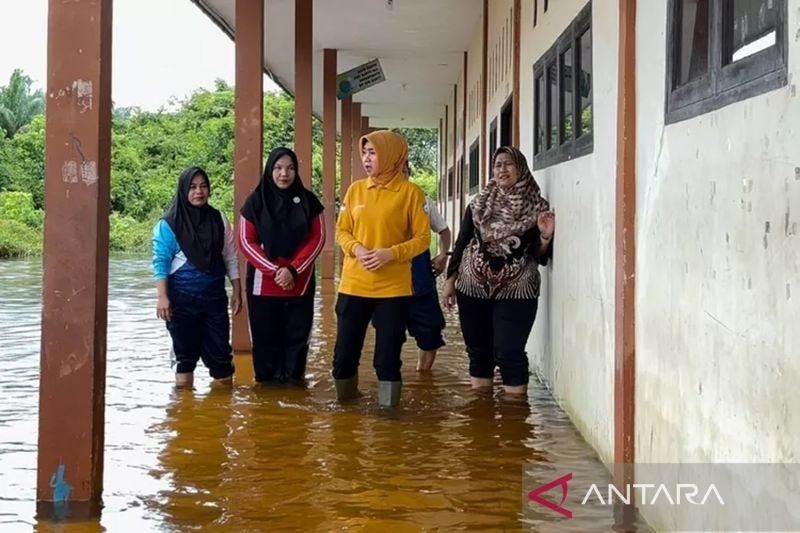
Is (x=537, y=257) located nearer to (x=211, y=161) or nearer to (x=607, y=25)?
(x=607, y=25)

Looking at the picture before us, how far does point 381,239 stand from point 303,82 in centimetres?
829

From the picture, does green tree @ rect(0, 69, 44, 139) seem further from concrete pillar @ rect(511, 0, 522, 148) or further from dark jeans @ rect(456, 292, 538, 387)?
dark jeans @ rect(456, 292, 538, 387)

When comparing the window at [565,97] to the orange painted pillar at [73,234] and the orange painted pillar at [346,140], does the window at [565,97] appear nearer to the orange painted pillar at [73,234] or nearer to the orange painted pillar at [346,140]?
the orange painted pillar at [73,234]

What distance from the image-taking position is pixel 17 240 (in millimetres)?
27797

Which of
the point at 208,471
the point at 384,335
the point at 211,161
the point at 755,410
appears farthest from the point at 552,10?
the point at 211,161

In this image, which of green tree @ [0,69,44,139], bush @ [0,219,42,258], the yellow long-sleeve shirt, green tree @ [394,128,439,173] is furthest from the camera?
green tree @ [394,128,439,173]

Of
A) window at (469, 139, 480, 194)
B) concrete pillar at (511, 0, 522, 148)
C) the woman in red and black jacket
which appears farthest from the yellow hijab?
window at (469, 139, 480, 194)

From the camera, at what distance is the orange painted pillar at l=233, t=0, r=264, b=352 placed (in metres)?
8.20

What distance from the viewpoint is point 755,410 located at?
2760mm

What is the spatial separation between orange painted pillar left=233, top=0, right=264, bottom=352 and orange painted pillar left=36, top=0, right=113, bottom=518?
155 inches

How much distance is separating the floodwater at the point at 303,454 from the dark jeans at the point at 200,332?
Result: 194 mm

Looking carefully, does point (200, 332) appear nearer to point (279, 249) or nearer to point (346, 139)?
point (279, 249)

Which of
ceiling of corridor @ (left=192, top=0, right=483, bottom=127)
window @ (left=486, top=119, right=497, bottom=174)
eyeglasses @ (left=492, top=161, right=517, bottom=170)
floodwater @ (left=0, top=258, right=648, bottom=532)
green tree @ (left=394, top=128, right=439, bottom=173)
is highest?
green tree @ (left=394, top=128, right=439, bottom=173)

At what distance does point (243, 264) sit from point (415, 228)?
2816mm
